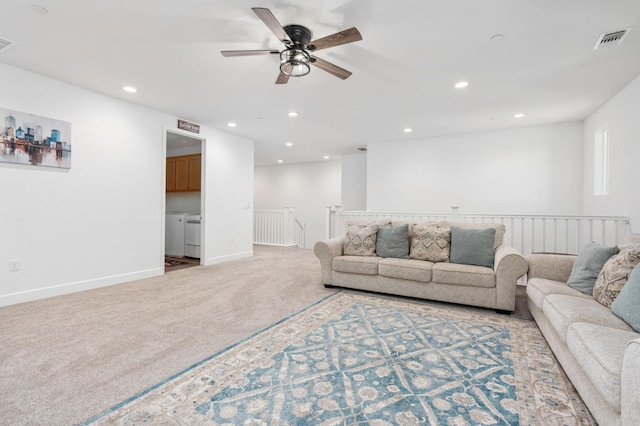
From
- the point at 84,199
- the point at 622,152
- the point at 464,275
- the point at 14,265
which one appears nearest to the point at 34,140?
the point at 84,199

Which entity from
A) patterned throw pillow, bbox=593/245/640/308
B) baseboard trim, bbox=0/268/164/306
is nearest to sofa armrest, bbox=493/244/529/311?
patterned throw pillow, bbox=593/245/640/308

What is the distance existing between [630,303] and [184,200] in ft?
24.9

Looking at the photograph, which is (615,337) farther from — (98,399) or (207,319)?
(207,319)

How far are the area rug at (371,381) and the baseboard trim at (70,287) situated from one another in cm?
275

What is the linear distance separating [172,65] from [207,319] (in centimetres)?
264

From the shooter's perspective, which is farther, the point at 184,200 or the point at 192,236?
the point at 184,200

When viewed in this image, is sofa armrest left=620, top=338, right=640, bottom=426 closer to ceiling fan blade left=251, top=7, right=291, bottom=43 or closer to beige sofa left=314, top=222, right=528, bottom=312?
beige sofa left=314, top=222, right=528, bottom=312

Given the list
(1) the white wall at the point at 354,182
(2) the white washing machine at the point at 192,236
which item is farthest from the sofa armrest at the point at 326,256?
(1) the white wall at the point at 354,182

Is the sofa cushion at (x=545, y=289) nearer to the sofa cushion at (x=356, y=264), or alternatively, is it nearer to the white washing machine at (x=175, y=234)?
the sofa cushion at (x=356, y=264)

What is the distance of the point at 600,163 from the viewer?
449 centimetres

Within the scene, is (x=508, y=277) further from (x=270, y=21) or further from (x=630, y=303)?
(x=270, y=21)

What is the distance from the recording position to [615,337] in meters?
1.51

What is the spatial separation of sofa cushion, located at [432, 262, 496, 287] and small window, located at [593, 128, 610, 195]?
8.96 ft

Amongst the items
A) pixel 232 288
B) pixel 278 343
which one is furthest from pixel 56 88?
pixel 278 343
